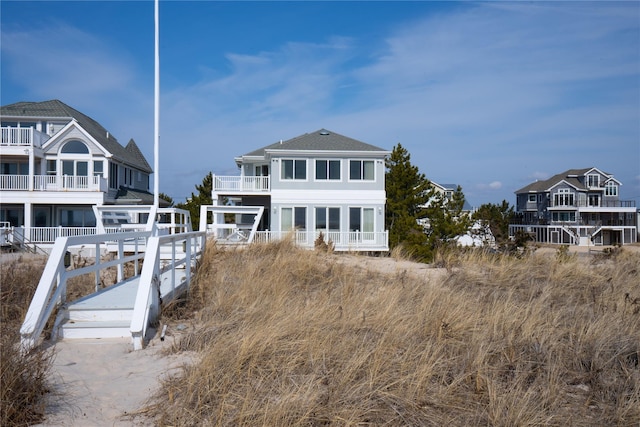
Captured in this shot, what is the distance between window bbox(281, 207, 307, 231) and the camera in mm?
31844

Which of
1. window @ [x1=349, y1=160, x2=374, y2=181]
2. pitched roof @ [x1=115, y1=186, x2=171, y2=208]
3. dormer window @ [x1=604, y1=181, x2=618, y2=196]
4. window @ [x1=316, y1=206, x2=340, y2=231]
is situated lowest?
window @ [x1=316, y1=206, x2=340, y2=231]

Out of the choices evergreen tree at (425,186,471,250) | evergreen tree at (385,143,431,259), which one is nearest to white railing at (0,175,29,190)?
evergreen tree at (385,143,431,259)

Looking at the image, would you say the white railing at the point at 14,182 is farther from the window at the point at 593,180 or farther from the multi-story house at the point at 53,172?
the window at the point at 593,180

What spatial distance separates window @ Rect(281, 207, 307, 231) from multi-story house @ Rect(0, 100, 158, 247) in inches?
466

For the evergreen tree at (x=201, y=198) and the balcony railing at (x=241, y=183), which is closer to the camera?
the balcony railing at (x=241, y=183)

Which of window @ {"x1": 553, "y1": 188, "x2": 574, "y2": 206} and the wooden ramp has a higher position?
window @ {"x1": 553, "y1": 188, "x2": 574, "y2": 206}

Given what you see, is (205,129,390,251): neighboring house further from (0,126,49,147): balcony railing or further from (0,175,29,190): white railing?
(0,126,49,147): balcony railing

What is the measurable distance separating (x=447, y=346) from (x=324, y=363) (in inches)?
70.9

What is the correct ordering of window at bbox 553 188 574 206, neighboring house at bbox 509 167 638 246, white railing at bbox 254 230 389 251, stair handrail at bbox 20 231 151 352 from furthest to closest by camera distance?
1. window at bbox 553 188 574 206
2. neighboring house at bbox 509 167 638 246
3. white railing at bbox 254 230 389 251
4. stair handrail at bbox 20 231 151 352

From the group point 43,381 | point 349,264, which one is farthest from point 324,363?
point 349,264

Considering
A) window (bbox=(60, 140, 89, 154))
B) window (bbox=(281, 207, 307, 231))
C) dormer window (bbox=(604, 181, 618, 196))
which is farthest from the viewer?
dormer window (bbox=(604, 181, 618, 196))

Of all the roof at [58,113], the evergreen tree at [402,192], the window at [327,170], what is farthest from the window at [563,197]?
the roof at [58,113]

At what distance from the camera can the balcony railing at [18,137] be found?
110 feet

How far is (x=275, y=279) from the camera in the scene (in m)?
10.3
